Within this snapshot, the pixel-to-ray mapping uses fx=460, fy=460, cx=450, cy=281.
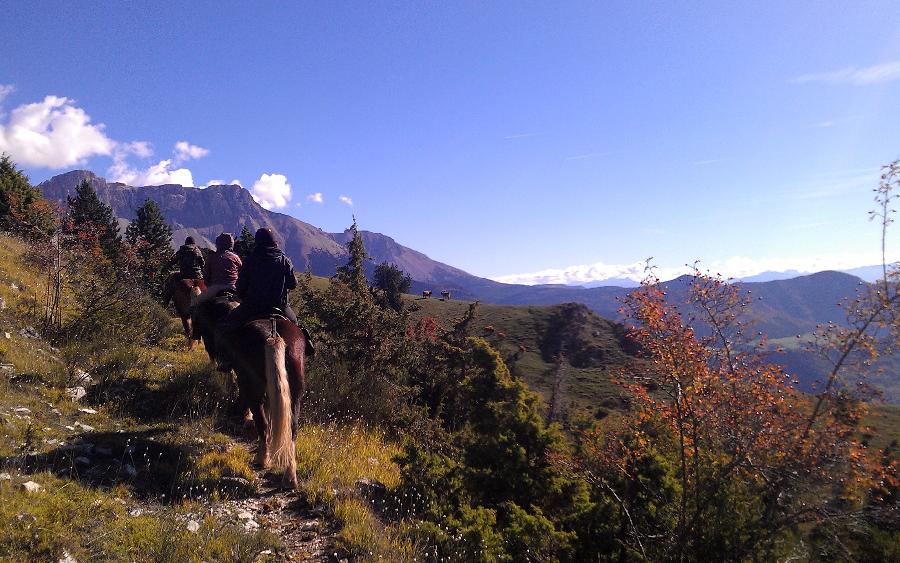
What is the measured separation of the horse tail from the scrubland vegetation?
0.36 metres

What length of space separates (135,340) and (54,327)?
4.14 ft

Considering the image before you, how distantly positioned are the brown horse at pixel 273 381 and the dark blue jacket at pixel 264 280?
27 cm

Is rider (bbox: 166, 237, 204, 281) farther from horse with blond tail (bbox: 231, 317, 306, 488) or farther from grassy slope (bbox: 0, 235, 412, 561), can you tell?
horse with blond tail (bbox: 231, 317, 306, 488)

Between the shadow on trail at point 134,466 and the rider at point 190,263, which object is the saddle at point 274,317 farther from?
the rider at point 190,263

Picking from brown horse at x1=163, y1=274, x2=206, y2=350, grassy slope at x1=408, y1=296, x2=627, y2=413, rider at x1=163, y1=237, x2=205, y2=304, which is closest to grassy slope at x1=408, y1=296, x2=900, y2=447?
grassy slope at x1=408, y1=296, x2=627, y2=413

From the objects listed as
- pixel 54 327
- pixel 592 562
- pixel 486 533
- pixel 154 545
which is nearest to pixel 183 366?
pixel 54 327

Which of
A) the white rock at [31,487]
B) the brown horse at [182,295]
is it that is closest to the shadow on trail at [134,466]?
the white rock at [31,487]

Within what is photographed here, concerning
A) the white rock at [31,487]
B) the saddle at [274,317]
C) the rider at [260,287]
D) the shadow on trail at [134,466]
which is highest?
the rider at [260,287]

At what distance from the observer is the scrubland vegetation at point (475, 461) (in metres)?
3.94

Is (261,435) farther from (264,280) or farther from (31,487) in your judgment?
(31,487)

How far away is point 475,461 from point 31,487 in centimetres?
463

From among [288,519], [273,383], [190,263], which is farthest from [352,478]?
[190,263]

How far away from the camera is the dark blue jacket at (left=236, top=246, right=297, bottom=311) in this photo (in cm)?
584

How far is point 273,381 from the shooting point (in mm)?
5020
